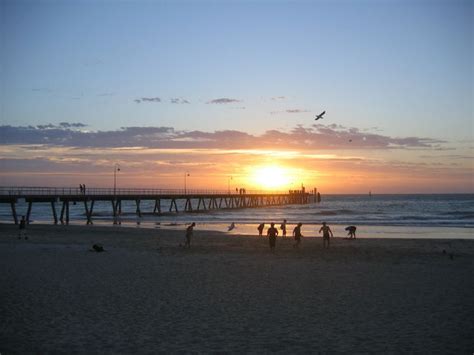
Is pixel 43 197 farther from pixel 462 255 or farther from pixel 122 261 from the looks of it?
pixel 462 255

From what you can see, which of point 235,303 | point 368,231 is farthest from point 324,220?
point 235,303

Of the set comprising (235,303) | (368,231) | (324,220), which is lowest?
(324,220)

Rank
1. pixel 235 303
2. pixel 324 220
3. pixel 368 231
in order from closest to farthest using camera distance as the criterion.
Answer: pixel 235 303
pixel 368 231
pixel 324 220

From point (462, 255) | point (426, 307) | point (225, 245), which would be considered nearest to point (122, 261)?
point (225, 245)

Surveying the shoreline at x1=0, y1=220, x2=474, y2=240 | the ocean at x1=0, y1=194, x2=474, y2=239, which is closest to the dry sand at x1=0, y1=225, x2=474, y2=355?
the shoreline at x1=0, y1=220, x2=474, y2=240

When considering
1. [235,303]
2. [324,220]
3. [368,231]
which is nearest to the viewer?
[235,303]

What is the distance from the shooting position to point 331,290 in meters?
10.2

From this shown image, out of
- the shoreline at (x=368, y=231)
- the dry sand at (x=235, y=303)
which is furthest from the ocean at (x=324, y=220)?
the dry sand at (x=235, y=303)

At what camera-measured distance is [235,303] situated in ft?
29.4

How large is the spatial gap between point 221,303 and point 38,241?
14327mm

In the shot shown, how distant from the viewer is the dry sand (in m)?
6.58

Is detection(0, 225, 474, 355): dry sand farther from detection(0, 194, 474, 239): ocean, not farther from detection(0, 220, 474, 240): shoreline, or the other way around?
detection(0, 194, 474, 239): ocean

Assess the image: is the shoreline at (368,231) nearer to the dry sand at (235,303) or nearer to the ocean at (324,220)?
the ocean at (324,220)

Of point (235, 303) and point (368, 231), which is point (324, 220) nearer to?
point (368, 231)
